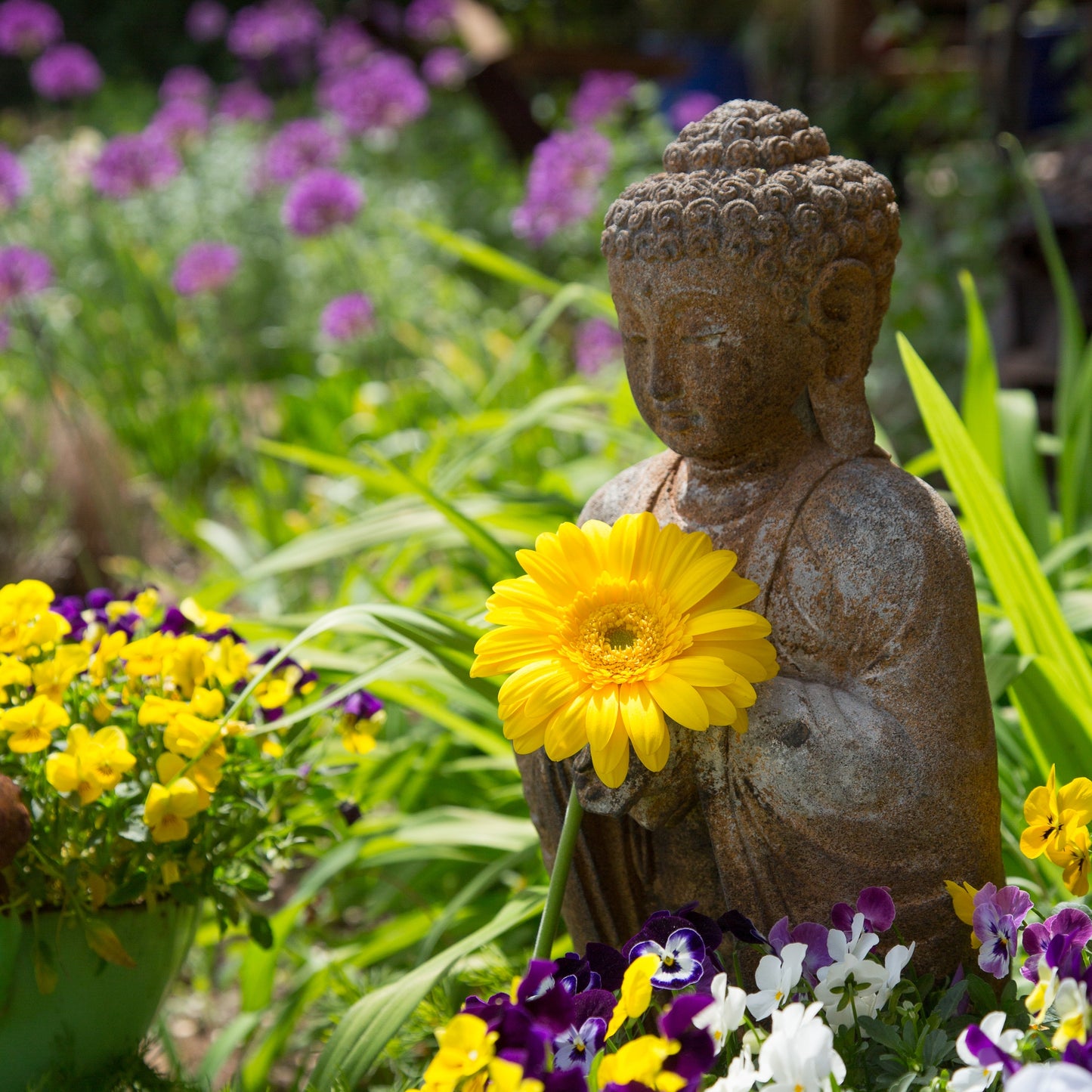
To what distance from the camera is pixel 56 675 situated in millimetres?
1456

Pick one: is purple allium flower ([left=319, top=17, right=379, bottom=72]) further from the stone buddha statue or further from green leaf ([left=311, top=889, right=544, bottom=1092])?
green leaf ([left=311, top=889, right=544, bottom=1092])

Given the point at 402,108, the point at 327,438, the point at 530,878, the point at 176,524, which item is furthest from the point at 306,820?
the point at 402,108

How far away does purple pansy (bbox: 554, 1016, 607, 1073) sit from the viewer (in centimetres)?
108

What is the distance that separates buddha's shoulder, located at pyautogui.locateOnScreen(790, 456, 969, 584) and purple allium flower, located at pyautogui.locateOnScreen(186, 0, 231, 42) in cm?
916

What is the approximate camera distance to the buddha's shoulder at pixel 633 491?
4.70 ft

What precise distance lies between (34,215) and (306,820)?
6043 millimetres

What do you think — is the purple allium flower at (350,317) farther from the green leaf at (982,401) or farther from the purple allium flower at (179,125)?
the green leaf at (982,401)

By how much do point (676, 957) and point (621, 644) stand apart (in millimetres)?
306

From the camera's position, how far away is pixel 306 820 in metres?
1.75

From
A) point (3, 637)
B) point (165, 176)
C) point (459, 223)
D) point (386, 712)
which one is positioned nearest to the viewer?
point (3, 637)

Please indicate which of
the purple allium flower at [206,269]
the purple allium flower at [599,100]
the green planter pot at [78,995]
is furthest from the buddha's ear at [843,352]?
the purple allium flower at [599,100]

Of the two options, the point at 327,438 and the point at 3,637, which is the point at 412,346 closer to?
the point at 327,438

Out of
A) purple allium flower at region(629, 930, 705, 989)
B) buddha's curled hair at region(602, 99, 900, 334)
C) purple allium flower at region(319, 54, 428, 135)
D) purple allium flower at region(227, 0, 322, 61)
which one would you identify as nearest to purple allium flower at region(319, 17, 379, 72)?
purple allium flower at region(227, 0, 322, 61)

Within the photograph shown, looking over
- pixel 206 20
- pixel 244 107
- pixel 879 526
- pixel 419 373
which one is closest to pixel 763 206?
pixel 879 526
